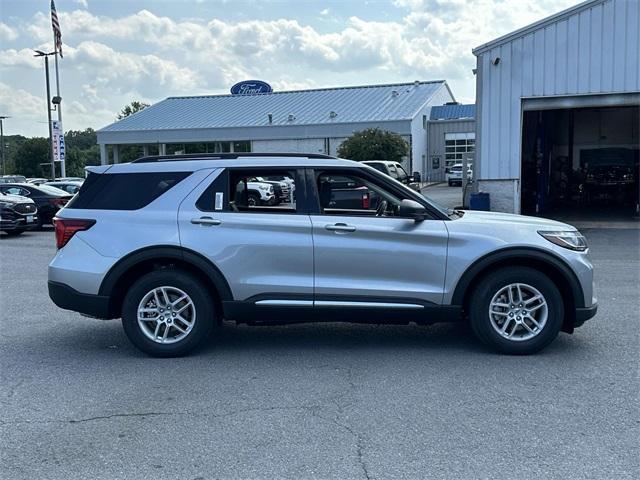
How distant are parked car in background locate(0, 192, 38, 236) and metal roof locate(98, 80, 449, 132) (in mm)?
31506

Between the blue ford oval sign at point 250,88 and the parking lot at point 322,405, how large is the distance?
54.6 m

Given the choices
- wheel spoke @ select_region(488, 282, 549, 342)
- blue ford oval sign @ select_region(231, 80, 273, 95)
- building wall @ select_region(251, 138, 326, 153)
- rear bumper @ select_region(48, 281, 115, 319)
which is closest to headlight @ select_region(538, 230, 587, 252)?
wheel spoke @ select_region(488, 282, 549, 342)

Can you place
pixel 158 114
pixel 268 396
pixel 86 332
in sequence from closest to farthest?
1. pixel 268 396
2. pixel 86 332
3. pixel 158 114

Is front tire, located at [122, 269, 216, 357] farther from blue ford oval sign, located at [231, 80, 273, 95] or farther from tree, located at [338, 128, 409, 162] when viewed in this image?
blue ford oval sign, located at [231, 80, 273, 95]

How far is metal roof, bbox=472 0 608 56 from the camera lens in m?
17.2

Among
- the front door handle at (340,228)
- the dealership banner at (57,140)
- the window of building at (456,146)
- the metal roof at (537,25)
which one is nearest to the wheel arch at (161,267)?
the front door handle at (340,228)

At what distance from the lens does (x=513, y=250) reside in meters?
5.76

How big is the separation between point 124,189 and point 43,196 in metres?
15.5

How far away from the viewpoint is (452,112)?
178 ft

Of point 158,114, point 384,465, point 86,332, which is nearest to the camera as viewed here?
point 384,465

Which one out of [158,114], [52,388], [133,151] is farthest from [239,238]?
[133,151]

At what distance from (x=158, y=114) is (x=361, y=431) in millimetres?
55007

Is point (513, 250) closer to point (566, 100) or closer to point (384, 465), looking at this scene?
point (384, 465)

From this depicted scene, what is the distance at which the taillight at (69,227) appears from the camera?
6.00 metres
